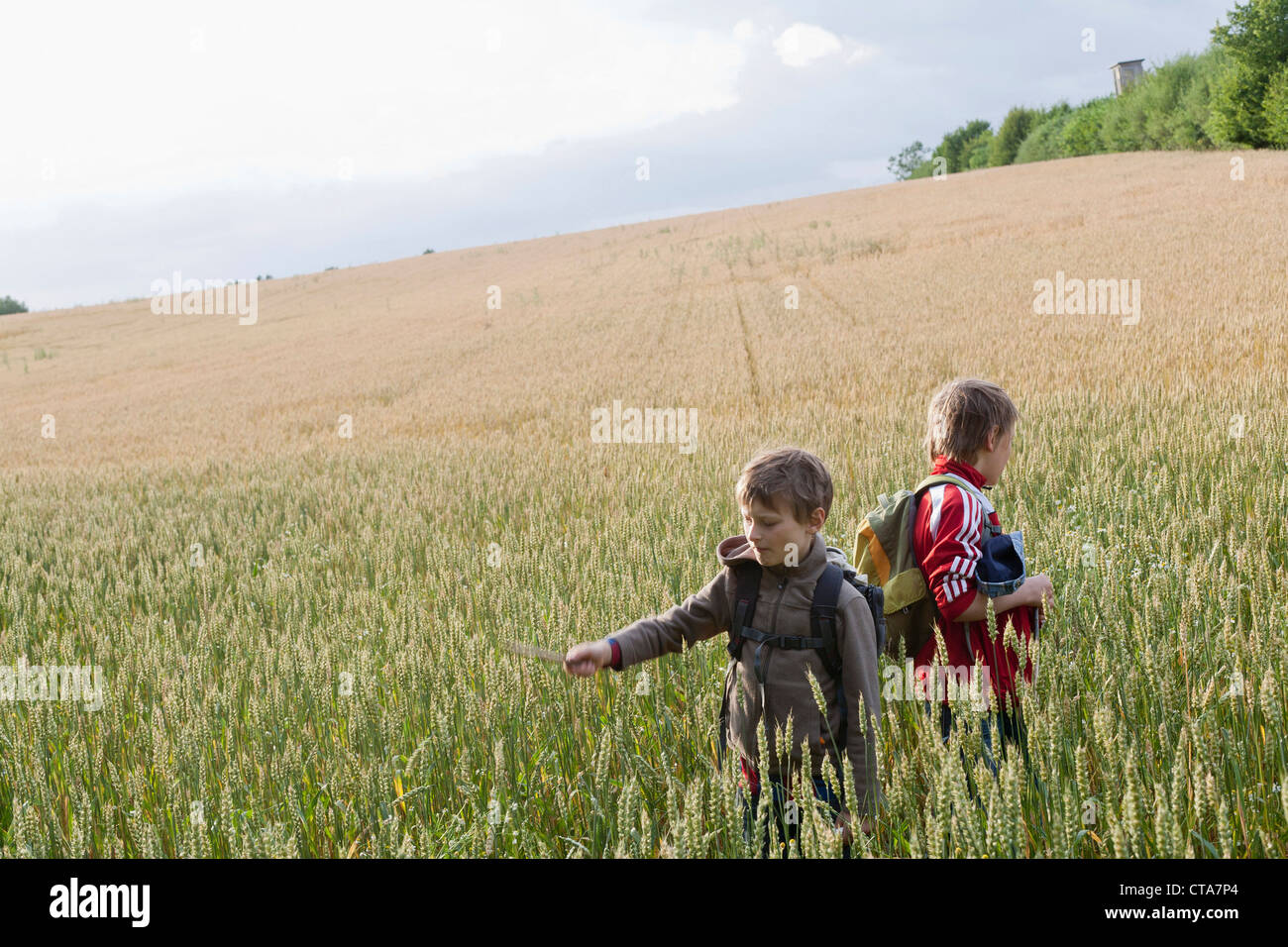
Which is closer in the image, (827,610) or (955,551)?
(827,610)

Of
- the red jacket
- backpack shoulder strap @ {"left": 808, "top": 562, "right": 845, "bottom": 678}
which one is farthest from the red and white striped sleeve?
backpack shoulder strap @ {"left": 808, "top": 562, "right": 845, "bottom": 678}

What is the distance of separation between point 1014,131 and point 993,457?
302ft

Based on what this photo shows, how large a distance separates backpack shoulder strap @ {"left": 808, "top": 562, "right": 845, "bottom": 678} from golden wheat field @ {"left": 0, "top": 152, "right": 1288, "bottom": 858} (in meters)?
0.26

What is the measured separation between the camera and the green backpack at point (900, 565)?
2477 millimetres

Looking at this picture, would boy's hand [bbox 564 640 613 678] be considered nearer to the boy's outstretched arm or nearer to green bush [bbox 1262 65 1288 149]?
the boy's outstretched arm

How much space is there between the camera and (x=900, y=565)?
2518 mm

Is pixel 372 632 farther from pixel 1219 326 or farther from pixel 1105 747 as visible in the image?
pixel 1219 326

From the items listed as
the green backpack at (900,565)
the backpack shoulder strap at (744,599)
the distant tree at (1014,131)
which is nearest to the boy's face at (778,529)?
the backpack shoulder strap at (744,599)

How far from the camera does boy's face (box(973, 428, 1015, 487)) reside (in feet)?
8.25

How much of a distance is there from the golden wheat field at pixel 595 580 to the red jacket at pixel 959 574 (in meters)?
0.14

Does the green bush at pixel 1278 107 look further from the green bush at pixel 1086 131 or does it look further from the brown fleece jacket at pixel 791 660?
the brown fleece jacket at pixel 791 660

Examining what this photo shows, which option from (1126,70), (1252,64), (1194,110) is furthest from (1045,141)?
(1252,64)

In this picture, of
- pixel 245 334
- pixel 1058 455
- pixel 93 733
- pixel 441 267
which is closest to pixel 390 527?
pixel 93 733

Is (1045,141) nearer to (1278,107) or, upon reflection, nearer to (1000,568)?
(1278,107)
